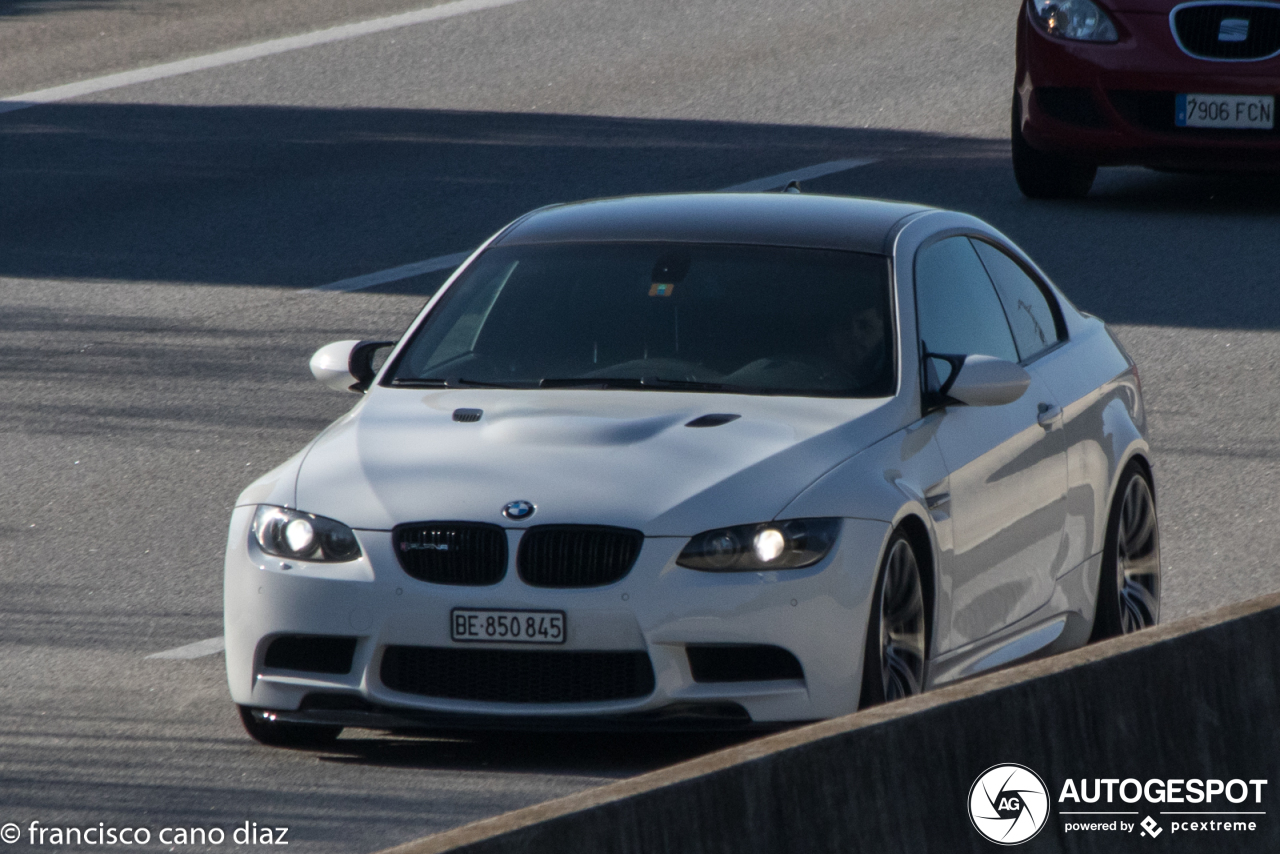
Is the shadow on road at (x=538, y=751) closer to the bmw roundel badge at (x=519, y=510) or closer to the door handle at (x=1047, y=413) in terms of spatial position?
the bmw roundel badge at (x=519, y=510)

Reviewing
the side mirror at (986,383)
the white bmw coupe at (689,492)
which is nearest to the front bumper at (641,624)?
the white bmw coupe at (689,492)

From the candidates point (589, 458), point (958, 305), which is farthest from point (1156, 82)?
point (589, 458)

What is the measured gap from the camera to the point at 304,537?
629 cm

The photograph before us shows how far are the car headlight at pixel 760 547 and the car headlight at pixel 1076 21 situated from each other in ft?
33.2

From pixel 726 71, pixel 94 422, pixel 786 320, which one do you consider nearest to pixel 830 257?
pixel 786 320

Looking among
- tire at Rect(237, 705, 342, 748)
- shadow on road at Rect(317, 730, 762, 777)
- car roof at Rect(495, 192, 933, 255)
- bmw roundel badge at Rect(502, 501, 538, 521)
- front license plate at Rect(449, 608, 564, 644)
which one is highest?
car roof at Rect(495, 192, 933, 255)

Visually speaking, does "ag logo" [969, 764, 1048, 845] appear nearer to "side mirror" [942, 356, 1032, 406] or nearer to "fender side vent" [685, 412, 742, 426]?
"fender side vent" [685, 412, 742, 426]

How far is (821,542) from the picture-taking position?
613 cm

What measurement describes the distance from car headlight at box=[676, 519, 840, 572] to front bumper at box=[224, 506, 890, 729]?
0.02 metres

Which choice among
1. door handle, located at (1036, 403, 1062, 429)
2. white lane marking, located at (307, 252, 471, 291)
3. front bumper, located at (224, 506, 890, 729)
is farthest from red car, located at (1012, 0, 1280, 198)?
front bumper, located at (224, 506, 890, 729)

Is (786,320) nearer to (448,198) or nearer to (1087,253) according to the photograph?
(1087,253)

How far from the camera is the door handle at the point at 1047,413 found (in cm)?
736

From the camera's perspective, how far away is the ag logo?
4766mm

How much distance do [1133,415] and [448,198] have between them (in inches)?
333
